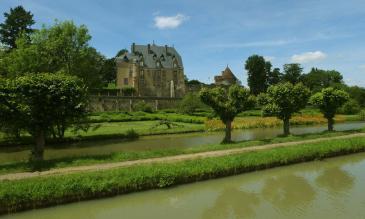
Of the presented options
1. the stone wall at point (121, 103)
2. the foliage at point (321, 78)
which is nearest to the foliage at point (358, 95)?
the foliage at point (321, 78)

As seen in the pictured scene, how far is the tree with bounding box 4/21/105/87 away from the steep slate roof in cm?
4511

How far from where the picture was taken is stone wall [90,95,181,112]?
67.1 meters

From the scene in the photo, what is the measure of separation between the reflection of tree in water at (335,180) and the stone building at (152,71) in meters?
65.8

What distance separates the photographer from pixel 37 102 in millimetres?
22391

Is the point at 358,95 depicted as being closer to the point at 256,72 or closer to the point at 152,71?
the point at 256,72

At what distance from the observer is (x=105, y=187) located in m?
16.1

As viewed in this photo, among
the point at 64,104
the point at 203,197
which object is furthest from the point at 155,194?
the point at 64,104

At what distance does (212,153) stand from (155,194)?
7873 millimetres

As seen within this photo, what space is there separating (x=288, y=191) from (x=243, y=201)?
2637 mm

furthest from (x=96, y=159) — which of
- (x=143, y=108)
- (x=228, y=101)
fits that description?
(x=143, y=108)

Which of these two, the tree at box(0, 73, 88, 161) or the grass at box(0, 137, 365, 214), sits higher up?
the tree at box(0, 73, 88, 161)

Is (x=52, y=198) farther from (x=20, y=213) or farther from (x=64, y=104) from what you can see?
(x=64, y=104)

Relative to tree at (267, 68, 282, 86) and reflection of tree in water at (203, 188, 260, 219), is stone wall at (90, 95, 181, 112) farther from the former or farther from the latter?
reflection of tree in water at (203, 188, 260, 219)

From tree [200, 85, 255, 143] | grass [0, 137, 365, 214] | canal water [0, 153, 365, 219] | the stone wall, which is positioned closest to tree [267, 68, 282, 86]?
the stone wall
